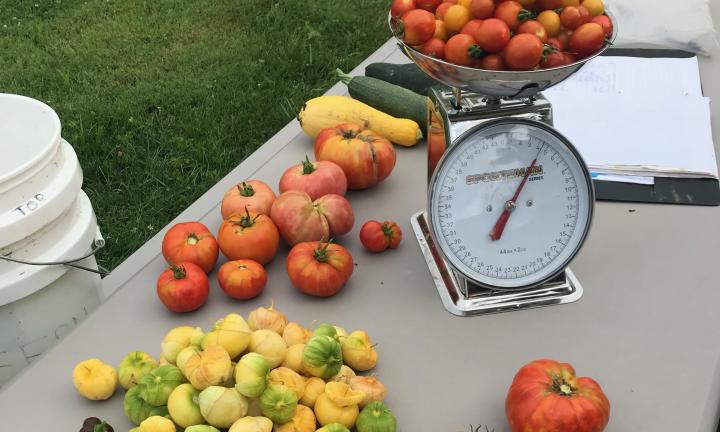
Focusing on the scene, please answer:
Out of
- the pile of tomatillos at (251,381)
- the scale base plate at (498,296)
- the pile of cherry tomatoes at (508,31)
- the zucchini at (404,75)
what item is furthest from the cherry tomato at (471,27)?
the zucchini at (404,75)

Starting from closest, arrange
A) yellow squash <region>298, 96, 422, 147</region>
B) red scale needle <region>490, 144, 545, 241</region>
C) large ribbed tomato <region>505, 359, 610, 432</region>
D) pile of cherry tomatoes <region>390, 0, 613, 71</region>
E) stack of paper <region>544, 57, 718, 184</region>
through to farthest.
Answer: large ribbed tomato <region>505, 359, 610, 432</region>, pile of cherry tomatoes <region>390, 0, 613, 71</region>, red scale needle <region>490, 144, 545, 241</region>, stack of paper <region>544, 57, 718, 184</region>, yellow squash <region>298, 96, 422, 147</region>

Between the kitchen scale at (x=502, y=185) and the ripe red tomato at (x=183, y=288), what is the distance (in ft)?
1.36

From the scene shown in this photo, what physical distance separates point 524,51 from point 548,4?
0.12m

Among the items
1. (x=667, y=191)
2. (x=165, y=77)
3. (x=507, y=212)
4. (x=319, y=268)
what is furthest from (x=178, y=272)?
(x=165, y=77)

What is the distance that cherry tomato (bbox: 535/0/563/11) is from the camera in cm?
115

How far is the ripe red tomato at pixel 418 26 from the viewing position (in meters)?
1.15

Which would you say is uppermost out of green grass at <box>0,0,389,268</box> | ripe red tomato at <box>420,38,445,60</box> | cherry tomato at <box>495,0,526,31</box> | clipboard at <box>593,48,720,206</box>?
cherry tomato at <box>495,0,526,31</box>

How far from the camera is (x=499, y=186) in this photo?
121 cm

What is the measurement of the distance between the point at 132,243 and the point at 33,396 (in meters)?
1.50

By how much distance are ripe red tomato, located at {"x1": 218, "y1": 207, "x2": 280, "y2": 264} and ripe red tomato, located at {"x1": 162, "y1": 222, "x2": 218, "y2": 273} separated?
0.02 metres

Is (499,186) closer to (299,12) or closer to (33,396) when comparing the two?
(33,396)

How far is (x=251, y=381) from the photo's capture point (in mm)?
1017

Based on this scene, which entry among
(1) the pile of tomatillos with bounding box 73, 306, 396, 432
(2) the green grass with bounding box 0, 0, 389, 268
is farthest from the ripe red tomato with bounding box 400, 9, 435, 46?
(2) the green grass with bounding box 0, 0, 389, 268

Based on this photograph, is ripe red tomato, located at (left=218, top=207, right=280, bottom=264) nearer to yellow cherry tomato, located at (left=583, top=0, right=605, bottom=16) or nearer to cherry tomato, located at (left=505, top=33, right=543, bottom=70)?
cherry tomato, located at (left=505, top=33, right=543, bottom=70)
